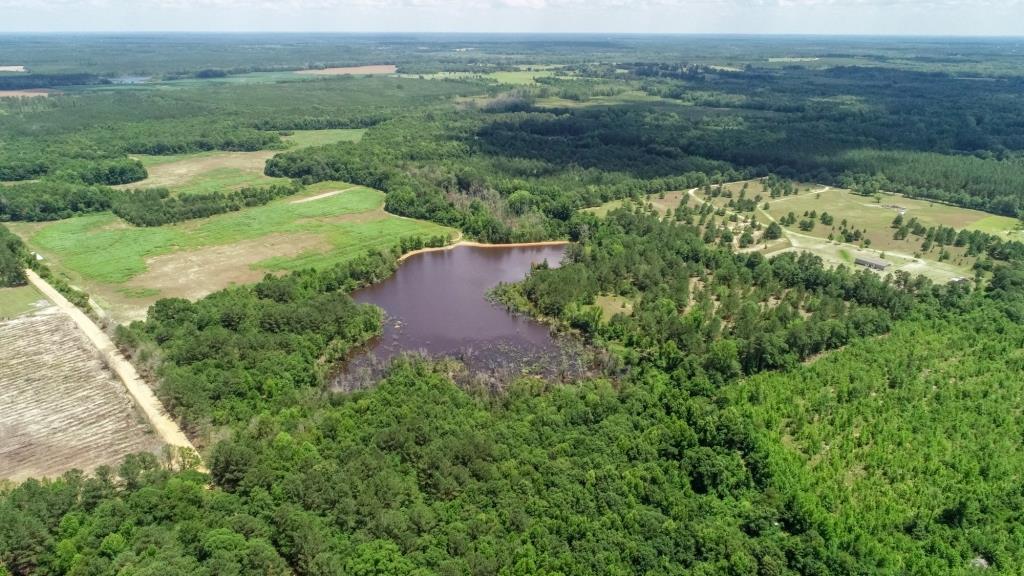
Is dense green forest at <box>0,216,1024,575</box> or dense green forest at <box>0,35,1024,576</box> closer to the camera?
dense green forest at <box>0,216,1024,575</box>

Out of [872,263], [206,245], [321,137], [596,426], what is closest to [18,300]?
[206,245]

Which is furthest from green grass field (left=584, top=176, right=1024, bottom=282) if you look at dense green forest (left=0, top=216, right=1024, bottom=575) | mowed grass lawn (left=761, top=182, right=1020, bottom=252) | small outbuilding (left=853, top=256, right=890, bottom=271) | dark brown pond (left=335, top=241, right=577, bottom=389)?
dark brown pond (left=335, top=241, right=577, bottom=389)

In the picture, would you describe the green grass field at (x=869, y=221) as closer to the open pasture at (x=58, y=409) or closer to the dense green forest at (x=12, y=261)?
the open pasture at (x=58, y=409)

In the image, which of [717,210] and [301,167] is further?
[301,167]

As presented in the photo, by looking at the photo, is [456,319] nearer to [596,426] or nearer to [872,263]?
[596,426]

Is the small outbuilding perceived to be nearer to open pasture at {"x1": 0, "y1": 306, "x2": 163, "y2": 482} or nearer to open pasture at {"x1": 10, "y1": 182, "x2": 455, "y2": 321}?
open pasture at {"x1": 10, "y1": 182, "x2": 455, "y2": 321}

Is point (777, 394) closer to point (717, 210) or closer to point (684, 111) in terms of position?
point (717, 210)

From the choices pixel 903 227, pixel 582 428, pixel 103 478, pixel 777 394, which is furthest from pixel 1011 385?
pixel 103 478
